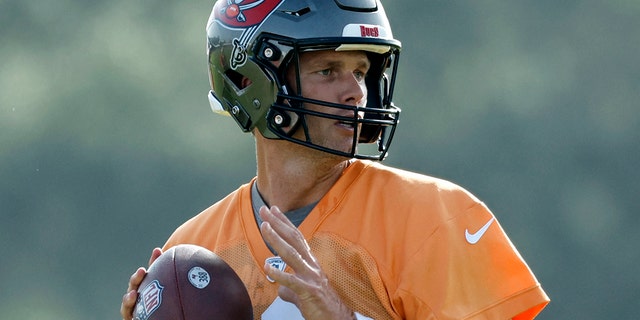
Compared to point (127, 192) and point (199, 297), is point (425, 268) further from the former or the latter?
point (127, 192)

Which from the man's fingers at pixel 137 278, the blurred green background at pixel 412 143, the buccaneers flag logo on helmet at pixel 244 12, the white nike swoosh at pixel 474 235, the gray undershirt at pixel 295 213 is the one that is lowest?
the blurred green background at pixel 412 143

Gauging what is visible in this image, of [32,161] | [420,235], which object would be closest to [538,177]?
Result: [32,161]

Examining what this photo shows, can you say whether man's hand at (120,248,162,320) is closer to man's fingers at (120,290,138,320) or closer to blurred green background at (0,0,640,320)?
man's fingers at (120,290,138,320)

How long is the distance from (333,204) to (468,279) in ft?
1.44

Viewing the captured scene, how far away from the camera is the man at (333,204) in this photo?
2.74 meters

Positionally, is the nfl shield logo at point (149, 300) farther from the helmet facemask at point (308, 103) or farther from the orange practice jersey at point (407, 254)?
the helmet facemask at point (308, 103)

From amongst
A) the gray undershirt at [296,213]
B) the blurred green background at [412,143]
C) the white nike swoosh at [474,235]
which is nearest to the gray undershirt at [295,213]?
the gray undershirt at [296,213]

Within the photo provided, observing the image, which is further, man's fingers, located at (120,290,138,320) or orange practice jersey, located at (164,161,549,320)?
man's fingers, located at (120,290,138,320)

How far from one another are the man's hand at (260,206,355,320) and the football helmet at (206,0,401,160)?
384 mm

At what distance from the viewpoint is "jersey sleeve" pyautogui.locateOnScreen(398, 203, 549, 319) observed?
272cm

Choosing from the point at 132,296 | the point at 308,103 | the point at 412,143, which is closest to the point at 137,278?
the point at 132,296

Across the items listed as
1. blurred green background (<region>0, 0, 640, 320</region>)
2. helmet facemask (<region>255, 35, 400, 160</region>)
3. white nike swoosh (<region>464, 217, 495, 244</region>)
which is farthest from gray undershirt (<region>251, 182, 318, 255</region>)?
blurred green background (<region>0, 0, 640, 320</region>)

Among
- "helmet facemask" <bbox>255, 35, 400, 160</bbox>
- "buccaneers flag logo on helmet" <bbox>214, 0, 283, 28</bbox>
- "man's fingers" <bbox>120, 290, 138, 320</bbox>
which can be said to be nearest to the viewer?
"man's fingers" <bbox>120, 290, 138, 320</bbox>

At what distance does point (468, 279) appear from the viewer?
2756 mm
